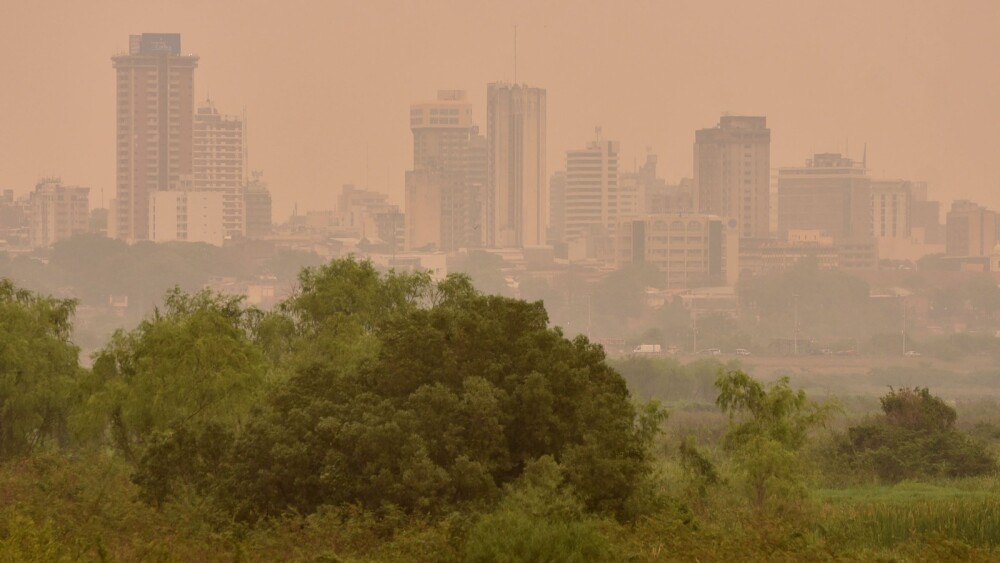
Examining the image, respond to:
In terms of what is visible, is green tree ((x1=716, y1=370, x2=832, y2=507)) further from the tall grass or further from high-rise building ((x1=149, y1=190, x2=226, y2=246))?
high-rise building ((x1=149, y1=190, x2=226, y2=246))

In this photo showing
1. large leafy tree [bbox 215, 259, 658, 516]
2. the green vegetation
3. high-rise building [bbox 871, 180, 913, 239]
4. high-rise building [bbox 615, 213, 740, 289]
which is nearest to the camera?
the green vegetation

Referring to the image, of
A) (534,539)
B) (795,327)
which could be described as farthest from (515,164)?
(534,539)

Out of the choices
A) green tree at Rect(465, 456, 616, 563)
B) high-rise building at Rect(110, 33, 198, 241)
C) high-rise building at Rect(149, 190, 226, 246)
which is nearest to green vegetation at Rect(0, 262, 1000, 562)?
green tree at Rect(465, 456, 616, 563)

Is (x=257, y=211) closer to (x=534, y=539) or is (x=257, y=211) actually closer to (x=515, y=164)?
(x=515, y=164)

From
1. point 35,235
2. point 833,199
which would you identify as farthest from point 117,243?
point 833,199

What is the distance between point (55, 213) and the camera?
554 ft

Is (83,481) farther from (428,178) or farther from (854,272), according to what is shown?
(428,178)

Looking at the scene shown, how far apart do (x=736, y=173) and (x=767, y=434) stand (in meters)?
156

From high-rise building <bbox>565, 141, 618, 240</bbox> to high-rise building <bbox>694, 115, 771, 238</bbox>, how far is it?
900 cm

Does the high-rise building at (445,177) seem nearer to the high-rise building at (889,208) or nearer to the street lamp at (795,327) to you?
the high-rise building at (889,208)

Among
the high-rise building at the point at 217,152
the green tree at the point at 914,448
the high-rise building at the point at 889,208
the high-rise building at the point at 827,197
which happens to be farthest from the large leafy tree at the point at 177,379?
the high-rise building at the point at 889,208

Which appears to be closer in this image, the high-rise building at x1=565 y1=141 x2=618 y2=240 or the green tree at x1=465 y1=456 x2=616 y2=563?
the green tree at x1=465 y1=456 x2=616 y2=563

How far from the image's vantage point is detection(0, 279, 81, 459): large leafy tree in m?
27.1

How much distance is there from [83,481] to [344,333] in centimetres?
469
